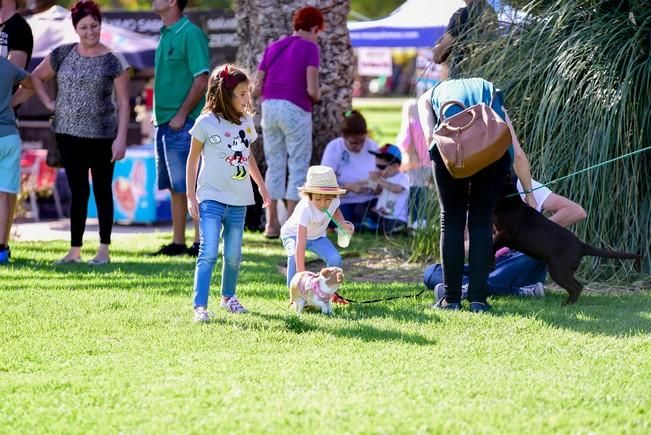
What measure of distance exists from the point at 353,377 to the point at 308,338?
0.91 m

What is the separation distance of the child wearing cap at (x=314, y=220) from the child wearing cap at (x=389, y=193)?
3.52m

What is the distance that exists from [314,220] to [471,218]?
0.98 metres

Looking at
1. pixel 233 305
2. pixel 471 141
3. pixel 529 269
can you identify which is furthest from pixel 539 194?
pixel 233 305

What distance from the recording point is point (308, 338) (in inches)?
237

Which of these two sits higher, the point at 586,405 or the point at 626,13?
the point at 626,13

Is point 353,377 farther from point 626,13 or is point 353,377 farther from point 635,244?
point 626,13

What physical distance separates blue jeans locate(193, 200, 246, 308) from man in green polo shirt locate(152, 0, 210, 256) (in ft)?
8.96

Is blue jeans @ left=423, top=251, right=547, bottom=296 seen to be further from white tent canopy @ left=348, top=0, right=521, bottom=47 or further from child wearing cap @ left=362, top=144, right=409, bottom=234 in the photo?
white tent canopy @ left=348, top=0, right=521, bottom=47

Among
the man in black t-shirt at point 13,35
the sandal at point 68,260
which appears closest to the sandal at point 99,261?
the sandal at point 68,260

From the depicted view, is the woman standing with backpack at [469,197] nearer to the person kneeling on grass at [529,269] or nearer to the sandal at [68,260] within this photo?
the person kneeling on grass at [529,269]

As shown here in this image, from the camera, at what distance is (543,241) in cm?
690

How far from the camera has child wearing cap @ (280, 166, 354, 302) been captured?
6.96m

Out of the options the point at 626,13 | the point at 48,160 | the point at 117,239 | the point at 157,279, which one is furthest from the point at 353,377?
the point at 117,239

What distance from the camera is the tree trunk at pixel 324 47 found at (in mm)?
11555
